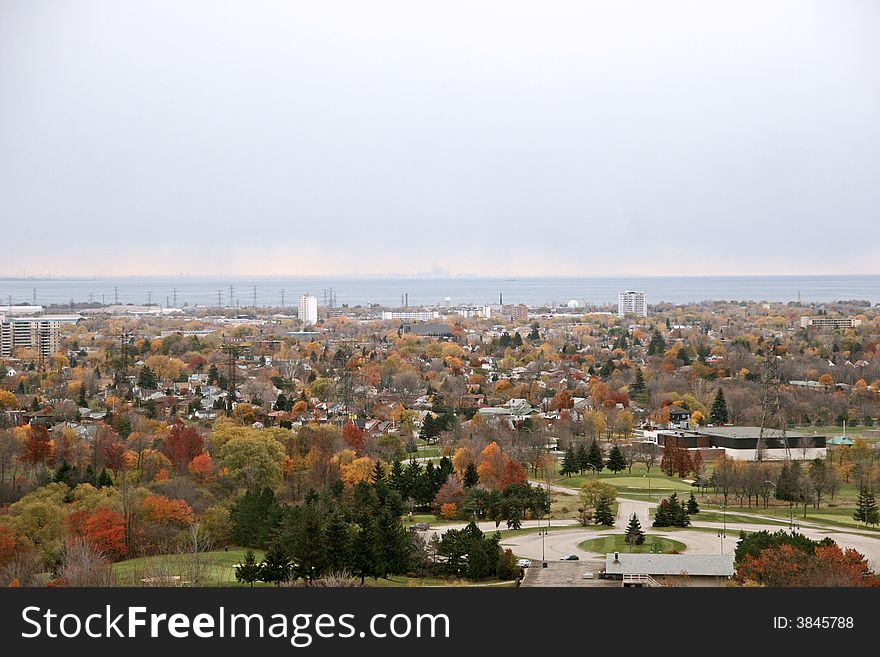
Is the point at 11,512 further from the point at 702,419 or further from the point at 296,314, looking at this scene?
the point at 296,314

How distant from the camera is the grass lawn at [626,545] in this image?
9.38 m

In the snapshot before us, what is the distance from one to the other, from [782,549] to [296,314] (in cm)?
4271

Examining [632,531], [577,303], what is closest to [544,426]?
[632,531]

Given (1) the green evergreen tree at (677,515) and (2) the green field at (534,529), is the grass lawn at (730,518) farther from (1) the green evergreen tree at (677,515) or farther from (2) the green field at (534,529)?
(2) the green field at (534,529)

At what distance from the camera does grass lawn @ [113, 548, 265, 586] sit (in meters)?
7.83

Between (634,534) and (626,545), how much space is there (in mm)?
130

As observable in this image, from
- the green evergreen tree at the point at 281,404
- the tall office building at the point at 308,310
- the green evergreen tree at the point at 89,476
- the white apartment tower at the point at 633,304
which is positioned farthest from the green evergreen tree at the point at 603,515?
the white apartment tower at the point at 633,304

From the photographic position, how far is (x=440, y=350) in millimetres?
27844

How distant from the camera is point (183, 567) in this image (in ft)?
26.6

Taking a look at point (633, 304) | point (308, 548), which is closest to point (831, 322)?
point (633, 304)

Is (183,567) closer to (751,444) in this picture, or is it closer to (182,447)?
(182,447)

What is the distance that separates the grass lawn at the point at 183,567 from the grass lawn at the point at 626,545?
9.98ft

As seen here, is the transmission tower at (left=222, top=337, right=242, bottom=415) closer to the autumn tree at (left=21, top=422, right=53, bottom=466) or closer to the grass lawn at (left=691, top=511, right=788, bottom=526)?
the autumn tree at (left=21, top=422, right=53, bottom=466)

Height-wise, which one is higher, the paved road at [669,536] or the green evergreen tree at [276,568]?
the green evergreen tree at [276,568]
